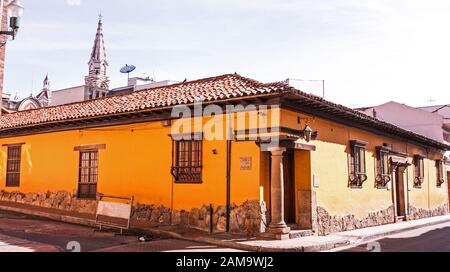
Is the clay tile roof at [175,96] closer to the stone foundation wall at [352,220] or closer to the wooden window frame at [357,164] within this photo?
the stone foundation wall at [352,220]

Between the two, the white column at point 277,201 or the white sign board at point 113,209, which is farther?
the white sign board at point 113,209

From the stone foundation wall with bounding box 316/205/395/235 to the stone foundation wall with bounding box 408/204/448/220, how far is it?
7.65 feet

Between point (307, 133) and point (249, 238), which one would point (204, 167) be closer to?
point (249, 238)

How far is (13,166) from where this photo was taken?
18.4m

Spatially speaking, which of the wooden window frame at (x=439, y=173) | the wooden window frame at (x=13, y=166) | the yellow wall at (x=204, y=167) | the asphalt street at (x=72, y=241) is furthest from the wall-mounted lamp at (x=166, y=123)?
the wooden window frame at (x=439, y=173)

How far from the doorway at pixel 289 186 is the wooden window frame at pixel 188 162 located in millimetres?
2469

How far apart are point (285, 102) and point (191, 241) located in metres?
Answer: 4.25

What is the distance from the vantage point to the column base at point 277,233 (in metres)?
10.6

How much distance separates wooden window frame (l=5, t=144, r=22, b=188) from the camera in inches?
713

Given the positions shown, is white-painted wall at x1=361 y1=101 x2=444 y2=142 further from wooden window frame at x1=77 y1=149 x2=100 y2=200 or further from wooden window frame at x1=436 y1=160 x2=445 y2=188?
wooden window frame at x1=77 y1=149 x2=100 y2=200

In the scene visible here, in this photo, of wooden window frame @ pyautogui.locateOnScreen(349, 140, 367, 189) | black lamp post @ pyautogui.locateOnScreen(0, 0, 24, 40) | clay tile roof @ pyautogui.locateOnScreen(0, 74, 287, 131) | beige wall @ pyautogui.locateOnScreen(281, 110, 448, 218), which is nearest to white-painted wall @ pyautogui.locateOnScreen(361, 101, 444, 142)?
beige wall @ pyautogui.locateOnScreen(281, 110, 448, 218)

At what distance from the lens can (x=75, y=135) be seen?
51.8 ft

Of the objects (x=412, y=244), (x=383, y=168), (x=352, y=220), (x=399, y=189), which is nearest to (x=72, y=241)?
(x=352, y=220)
